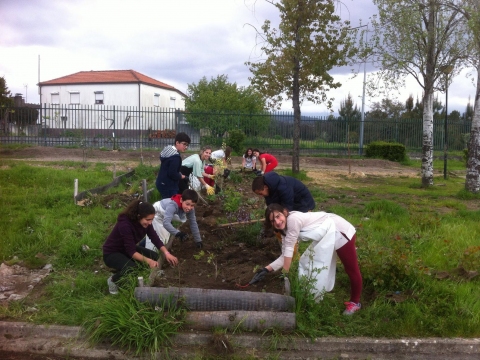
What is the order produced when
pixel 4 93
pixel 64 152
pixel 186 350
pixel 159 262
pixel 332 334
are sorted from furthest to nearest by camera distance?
pixel 4 93
pixel 64 152
pixel 159 262
pixel 332 334
pixel 186 350

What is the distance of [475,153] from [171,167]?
27.3ft

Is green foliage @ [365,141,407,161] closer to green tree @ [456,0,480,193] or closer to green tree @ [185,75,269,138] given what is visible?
green tree @ [185,75,269,138]

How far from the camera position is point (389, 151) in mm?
21078

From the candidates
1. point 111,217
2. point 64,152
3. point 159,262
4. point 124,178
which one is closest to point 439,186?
point 124,178

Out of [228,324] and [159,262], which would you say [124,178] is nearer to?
[159,262]

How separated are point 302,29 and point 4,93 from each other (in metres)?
25.5

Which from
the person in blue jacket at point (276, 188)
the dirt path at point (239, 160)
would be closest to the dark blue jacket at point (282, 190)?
the person in blue jacket at point (276, 188)

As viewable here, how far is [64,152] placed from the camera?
1781 centimetres

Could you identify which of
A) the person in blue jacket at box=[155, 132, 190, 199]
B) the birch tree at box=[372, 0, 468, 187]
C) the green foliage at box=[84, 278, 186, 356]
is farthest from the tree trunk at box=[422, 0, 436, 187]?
the green foliage at box=[84, 278, 186, 356]

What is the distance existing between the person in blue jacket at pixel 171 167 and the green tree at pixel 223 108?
32.0 ft

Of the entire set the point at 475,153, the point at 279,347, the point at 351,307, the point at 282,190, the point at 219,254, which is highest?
the point at 475,153

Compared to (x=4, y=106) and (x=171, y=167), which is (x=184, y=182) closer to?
(x=171, y=167)

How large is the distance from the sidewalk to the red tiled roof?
118 feet

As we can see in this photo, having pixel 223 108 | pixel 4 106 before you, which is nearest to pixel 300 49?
pixel 4 106
